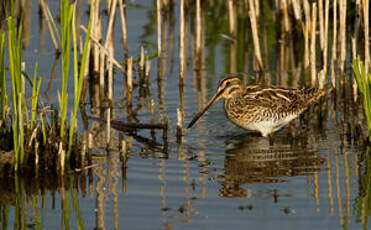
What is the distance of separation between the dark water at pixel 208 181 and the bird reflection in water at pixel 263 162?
0.03 ft

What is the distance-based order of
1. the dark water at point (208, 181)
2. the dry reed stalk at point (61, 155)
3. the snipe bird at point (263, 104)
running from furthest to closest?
the snipe bird at point (263, 104)
the dry reed stalk at point (61, 155)
the dark water at point (208, 181)

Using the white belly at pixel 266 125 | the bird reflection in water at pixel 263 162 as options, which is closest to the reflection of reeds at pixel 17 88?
the bird reflection in water at pixel 263 162

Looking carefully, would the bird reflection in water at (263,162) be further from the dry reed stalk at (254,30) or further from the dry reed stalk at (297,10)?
the dry reed stalk at (297,10)

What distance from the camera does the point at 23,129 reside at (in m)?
7.22

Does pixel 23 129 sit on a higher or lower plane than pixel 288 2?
lower

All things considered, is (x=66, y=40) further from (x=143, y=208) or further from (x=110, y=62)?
(x=110, y=62)

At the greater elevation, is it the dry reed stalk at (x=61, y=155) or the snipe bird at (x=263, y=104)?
the snipe bird at (x=263, y=104)

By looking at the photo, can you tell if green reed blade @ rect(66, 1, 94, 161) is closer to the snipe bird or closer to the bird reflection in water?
the bird reflection in water

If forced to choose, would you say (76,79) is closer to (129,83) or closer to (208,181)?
(208,181)

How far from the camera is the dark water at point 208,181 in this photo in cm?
645

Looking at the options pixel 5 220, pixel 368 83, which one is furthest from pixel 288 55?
pixel 5 220

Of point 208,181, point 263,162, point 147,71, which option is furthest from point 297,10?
point 208,181

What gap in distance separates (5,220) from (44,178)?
1.00 m

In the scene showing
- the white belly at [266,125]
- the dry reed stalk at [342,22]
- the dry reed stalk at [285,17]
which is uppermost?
the dry reed stalk at [285,17]
